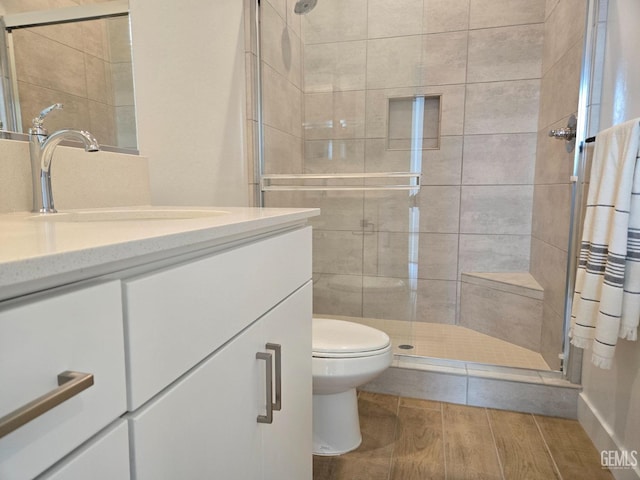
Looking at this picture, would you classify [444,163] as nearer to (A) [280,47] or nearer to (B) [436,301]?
(B) [436,301]

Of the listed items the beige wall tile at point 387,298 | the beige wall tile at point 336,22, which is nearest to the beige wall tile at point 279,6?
the beige wall tile at point 336,22

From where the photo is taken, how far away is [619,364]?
138 cm

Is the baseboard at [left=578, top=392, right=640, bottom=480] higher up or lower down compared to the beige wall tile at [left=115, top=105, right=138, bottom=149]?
lower down

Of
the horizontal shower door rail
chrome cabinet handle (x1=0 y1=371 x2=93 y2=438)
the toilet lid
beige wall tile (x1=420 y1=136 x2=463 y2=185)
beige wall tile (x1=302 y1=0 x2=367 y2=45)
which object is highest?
beige wall tile (x1=302 y1=0 x2=367 y2=45)

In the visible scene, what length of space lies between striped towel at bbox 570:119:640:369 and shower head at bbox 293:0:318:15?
5.34ft

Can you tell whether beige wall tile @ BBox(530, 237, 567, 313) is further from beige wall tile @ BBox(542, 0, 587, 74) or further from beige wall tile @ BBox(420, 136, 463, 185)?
beige wall tile @ BBox(542, 0, 587, 74)

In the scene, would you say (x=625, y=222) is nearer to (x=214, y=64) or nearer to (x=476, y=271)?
(x=476, y=271)

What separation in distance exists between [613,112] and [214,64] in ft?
5.28

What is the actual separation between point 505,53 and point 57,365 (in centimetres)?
275

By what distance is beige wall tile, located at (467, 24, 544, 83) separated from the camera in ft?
7.82

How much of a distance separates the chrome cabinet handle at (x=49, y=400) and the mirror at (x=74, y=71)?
0.90 metres

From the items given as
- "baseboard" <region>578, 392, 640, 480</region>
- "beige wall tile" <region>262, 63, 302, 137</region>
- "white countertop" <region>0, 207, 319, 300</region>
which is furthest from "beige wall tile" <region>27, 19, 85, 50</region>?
"baseboard" <region>578, 392, 640, 480</region>

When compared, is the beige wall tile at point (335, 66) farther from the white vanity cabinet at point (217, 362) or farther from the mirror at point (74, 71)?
the white vanity cabinet at point (217, 362)

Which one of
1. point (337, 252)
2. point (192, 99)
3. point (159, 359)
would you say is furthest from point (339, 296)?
point (159, 359)
